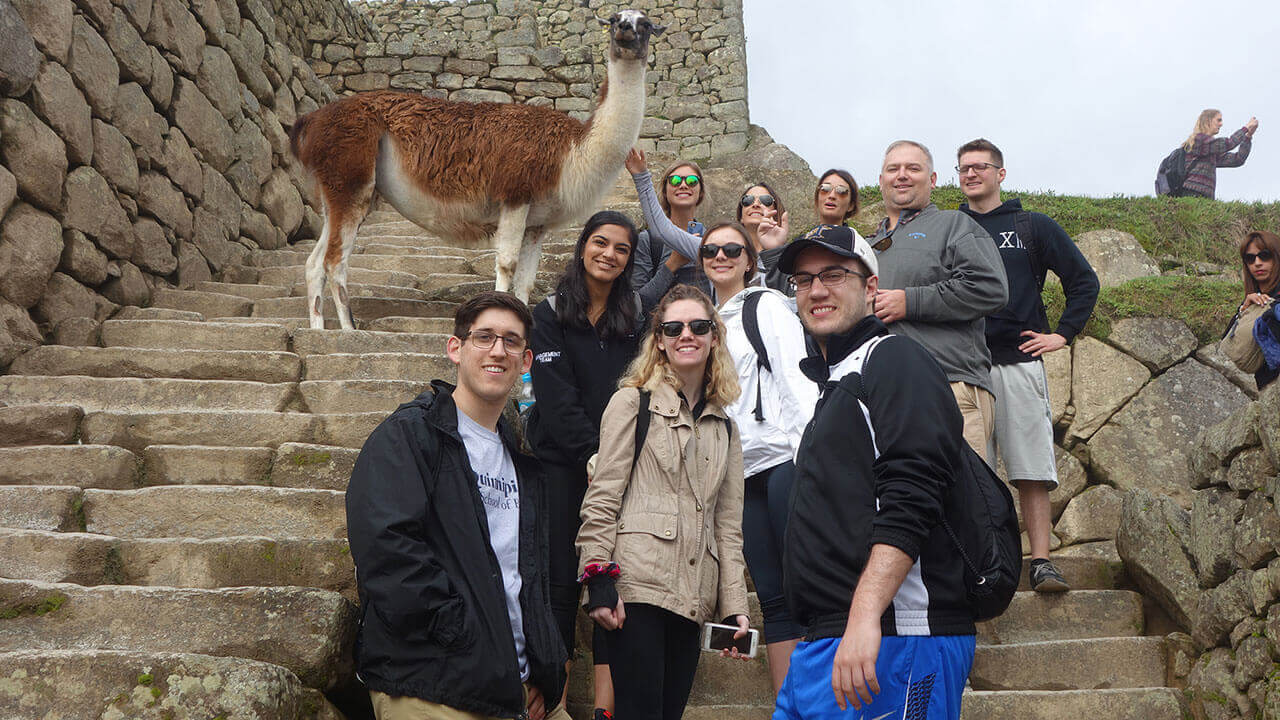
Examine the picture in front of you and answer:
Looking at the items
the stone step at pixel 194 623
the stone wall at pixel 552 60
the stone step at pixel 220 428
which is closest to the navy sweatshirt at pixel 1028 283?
the stone step at pixel 220 428

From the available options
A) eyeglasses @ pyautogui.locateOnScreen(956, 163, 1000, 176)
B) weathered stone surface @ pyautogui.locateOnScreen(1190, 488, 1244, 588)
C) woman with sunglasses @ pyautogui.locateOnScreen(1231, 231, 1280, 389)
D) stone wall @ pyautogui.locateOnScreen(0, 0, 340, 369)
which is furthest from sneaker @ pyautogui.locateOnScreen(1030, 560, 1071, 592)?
stone wall @ pyautogui.locateOnScreen(0, 0, 340, 369)

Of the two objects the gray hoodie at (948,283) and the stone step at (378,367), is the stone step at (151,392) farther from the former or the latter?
the gray hoodie at (948,283)

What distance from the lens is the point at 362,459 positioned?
212cm

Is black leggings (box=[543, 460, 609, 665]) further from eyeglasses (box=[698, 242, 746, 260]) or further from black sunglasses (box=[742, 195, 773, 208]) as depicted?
black sunglasses (box=[742, 195, 773, 208])

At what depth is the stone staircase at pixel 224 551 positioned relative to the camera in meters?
2.07

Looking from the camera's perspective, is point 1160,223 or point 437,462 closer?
point 437,462

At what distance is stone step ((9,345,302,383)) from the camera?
13.9ft

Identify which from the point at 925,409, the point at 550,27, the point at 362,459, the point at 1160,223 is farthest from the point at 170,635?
the point at 550,27

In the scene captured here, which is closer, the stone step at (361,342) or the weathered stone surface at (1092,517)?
the stone step at (361,342)

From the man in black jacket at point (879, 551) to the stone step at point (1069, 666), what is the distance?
182 centimetres

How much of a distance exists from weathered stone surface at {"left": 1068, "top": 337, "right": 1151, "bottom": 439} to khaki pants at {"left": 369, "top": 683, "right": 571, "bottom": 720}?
16.8 ft

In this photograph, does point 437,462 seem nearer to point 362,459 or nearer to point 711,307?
point 362,459

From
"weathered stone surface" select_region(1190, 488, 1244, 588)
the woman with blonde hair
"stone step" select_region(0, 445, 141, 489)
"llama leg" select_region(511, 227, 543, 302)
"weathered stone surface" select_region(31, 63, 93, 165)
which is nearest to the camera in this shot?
"weathered stone surface" select_region(1190, 488, 1244, 588)

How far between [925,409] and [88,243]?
4.73m
